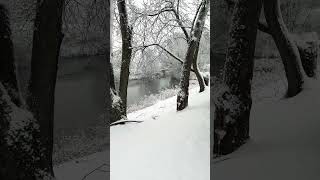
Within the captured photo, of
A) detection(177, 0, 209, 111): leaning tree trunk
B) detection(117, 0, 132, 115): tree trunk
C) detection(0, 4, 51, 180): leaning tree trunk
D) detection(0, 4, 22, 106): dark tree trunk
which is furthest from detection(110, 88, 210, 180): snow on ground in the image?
detection(0, 4, 22, 106): dark tree trunk

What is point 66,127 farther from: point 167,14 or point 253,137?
point 167,14

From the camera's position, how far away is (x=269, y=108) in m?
2.07

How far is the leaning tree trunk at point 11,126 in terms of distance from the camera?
1.68 meters

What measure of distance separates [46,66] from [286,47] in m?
1.31

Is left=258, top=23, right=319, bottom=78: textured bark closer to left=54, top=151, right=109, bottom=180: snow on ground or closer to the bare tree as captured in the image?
left=54, top=151, right=109, bottom=180: snow on ground

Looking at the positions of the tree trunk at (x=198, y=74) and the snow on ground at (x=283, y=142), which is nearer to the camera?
the snow on ground at (x=283, y=142)

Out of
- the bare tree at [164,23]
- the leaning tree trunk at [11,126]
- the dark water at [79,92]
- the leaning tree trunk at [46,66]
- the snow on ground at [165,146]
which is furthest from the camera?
the bare tree at [164,23]

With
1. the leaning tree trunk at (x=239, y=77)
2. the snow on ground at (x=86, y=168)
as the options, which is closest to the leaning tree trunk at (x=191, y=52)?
the leaning tree trunk at (x=239, y=77)

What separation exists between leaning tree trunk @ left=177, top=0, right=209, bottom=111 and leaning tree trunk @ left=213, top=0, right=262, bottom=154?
1309 millimetres

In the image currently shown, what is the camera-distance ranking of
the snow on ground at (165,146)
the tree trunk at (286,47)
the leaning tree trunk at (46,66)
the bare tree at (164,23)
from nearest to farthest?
the leaning tree trunk at (46,66)
the tree trunk at (286,47)
the snow on ground at (165,146)
the bare tree at (164,23)

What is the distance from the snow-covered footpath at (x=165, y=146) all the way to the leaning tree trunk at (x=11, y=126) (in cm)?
110

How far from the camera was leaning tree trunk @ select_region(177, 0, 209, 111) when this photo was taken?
3.49 m

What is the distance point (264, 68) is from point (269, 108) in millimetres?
229

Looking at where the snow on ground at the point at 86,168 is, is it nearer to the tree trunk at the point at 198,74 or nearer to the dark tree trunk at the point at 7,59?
the dark tree trunk at the point at 7,59
